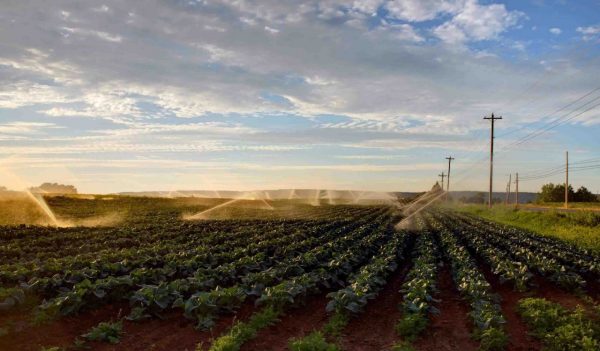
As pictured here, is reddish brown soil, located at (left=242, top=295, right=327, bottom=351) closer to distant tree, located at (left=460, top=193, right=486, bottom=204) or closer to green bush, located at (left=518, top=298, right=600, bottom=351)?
green bush, located at (left=518, top=298, right=600, bottom=351)

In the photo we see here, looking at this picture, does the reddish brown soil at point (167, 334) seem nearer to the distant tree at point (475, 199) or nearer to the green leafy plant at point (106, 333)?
the green leafy plant at point (106, 333)

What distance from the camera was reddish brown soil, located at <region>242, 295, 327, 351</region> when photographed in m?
9.23

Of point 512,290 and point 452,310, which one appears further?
point 512,290

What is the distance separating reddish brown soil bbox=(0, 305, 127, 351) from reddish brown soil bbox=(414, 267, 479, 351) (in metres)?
6.13

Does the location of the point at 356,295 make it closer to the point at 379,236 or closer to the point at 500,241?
the point at 379,236

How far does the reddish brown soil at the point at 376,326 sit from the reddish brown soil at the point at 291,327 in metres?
0.81

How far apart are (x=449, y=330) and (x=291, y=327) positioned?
3.35 meters

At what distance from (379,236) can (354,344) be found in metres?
17.2

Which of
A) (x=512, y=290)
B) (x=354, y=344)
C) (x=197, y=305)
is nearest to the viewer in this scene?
(x=354, y=344)

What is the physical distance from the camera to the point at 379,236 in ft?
86.6

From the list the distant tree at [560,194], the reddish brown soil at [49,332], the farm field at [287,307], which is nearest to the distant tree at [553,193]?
the distant tree at [560,194]

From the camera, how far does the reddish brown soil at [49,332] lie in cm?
891

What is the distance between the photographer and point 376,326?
10711mm

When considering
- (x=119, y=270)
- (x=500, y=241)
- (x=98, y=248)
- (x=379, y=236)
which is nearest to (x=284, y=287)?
(x=119, y=270)
